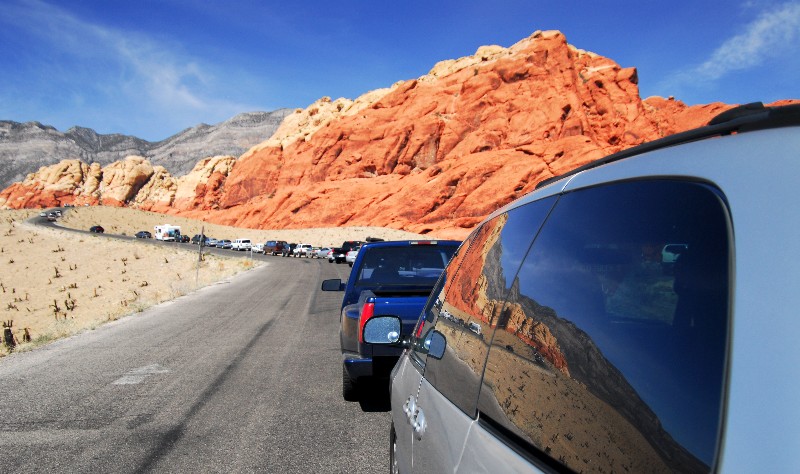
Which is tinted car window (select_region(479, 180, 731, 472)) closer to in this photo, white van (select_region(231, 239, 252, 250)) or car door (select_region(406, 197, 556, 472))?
car door (select_region(406, 197, 556, 472))

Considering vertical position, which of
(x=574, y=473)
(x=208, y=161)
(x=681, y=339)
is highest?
(x=208, y=161)

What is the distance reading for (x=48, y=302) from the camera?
75.3ft

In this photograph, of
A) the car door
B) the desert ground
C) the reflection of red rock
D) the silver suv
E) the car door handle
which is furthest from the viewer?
the reflection of red rock

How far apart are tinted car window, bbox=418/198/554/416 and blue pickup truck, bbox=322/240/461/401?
9.00 feet

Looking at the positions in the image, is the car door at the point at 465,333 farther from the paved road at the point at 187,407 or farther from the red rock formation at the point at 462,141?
the red rock formation at the point at 462,141

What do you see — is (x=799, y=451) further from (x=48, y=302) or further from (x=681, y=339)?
(x=48, y=302)

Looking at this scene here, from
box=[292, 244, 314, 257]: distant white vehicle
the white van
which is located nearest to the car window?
box=[292, 244, 314, 257]: distant white vehicle

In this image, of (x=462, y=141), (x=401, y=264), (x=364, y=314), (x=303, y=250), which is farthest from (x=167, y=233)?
(x=364, y=314)

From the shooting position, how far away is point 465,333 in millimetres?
2115

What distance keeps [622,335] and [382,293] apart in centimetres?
488

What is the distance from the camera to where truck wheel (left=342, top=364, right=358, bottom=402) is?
5.87 m

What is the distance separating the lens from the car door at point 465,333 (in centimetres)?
182

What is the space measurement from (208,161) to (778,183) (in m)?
143

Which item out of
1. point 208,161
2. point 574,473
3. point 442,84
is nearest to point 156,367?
point 574,473
